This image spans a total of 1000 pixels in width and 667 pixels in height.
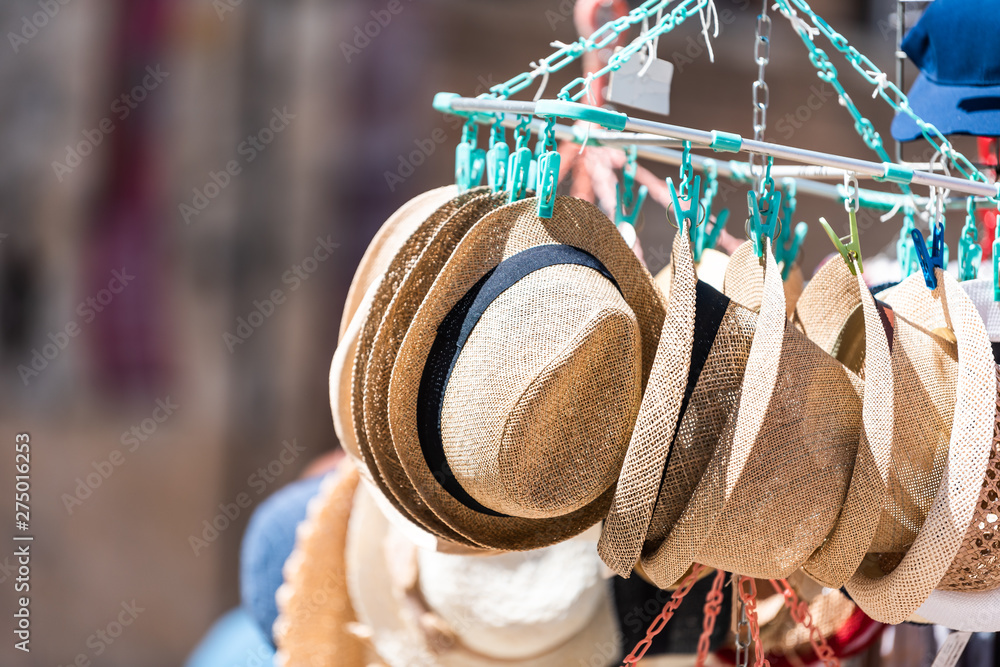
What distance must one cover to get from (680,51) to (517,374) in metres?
2.60

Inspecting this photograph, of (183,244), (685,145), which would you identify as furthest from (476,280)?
(183,244)

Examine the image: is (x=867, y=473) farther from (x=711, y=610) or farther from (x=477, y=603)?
(x=477, y=603)

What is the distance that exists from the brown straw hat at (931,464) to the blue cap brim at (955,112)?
0.29 m

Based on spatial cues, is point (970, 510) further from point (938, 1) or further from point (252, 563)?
point (252, 563)

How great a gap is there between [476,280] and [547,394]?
5.4 inches

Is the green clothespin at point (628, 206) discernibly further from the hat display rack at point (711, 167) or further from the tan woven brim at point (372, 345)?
the tan woven brim at point (372, 345)

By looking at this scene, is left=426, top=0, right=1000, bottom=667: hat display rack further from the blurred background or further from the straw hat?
the blurred background

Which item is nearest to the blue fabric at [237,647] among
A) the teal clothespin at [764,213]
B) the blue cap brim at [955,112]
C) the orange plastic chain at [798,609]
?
the orange plastic chain at [798,609]

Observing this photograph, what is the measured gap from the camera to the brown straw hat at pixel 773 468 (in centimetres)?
69

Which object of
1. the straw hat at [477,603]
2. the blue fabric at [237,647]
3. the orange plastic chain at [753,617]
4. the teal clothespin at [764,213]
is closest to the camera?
the teal clothespin at [764,213]

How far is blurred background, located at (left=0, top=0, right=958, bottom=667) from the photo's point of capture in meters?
2.42

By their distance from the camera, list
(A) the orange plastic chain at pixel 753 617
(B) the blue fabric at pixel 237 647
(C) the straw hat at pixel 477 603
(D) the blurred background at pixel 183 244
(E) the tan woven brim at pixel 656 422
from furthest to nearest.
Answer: (D) the blurred background at pixel 183 244, (B) the blue fabric at pixel 237 647, (C) the straw hat at pixel 477 603, (A) the orange plastic chain at pixel 753 617, (E) the tan woven brim at pixel 656 422

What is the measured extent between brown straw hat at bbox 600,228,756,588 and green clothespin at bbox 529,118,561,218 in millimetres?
121

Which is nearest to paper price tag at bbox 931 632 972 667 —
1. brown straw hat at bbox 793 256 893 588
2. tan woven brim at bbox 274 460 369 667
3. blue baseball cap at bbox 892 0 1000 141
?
brown straw hat at bbox 793 256 893 588
